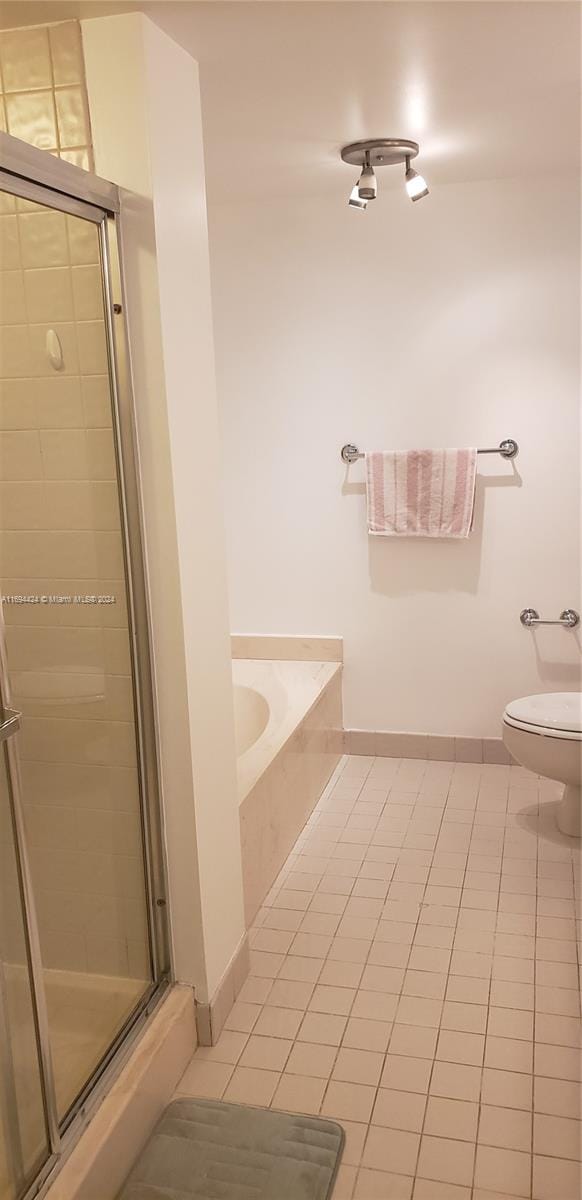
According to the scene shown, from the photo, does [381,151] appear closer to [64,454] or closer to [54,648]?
[64,454]

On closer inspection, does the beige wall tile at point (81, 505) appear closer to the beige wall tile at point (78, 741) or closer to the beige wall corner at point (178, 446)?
the beige wall corner at point (178, 446)

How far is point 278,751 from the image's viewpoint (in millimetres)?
2879

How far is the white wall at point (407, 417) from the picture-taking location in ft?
10.9

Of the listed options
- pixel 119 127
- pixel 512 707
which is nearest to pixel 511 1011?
pixel 512 707

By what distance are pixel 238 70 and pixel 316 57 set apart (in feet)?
0.57

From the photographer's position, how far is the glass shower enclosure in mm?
1645

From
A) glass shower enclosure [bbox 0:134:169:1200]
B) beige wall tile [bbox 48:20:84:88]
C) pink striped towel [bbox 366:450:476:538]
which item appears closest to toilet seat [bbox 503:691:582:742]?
pink striped towel [bbox 366:450:476:538]

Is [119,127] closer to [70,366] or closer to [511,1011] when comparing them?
[70,366]

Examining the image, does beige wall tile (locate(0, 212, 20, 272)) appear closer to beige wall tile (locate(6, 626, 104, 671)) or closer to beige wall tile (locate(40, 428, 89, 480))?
beige wall tile (locate(40, 428, 89, 480))

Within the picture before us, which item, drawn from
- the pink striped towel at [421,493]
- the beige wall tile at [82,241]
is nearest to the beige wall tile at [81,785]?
the beige wall tile at [82,241]

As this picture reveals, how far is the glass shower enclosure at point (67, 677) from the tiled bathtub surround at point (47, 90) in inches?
6.1

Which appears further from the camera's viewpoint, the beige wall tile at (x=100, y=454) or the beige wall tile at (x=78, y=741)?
the beige wall tile at (x=100, y=454)

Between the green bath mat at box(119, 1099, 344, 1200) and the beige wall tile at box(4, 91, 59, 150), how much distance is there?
1.94 meters

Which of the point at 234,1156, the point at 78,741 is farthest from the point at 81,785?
the point at 234,1156
